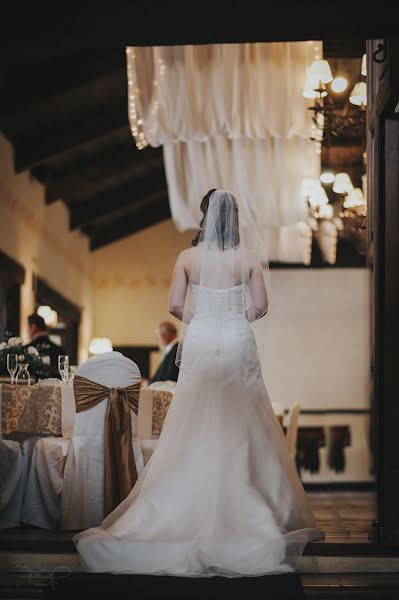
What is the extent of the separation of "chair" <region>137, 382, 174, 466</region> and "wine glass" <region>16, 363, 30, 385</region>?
760mm

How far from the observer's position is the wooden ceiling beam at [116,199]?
15562 millimetres

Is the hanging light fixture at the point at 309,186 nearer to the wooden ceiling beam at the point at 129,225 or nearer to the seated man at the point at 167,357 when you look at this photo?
the seated man at the point at 167,357

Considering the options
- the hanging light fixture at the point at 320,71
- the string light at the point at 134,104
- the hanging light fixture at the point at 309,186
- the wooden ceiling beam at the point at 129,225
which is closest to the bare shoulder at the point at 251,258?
the string light at the point at 134,104

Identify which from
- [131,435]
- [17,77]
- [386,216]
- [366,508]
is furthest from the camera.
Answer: [17,77]

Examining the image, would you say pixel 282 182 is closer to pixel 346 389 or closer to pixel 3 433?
pixel 3 433

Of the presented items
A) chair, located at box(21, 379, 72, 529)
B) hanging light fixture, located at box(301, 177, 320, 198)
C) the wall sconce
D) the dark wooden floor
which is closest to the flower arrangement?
chair, located at box(21, 379, 72, 529)

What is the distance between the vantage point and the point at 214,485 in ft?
15.5

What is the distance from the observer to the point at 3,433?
5.95 meters

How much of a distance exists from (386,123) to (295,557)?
2.22m

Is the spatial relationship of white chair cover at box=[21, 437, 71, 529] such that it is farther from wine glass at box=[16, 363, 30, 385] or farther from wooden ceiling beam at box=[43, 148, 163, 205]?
wooden ceiling beam at box=[43, 148, 163, 205]

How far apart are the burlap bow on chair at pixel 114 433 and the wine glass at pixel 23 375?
50 cm

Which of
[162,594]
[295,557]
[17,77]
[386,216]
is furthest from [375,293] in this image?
[17,77]

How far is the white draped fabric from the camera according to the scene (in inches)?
287

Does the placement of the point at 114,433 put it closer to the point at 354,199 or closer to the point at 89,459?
the point at 89,459
